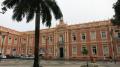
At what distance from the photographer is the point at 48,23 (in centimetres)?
2050

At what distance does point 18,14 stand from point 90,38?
3005 centimetres

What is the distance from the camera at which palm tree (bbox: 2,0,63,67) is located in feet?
57.9

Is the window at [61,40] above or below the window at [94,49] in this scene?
above

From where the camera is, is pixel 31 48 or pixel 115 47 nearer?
pixel 115 47

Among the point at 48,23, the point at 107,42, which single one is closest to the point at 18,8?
the point at 48,23

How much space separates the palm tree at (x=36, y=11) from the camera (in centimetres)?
1766

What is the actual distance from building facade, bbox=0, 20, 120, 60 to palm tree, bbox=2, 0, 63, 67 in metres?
19.8

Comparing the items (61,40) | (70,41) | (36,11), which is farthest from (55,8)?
(61,40)

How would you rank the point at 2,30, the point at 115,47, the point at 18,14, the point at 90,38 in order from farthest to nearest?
the point at 2,30 < the point at 90,38 < the point at 115,47 < the point at 18,14

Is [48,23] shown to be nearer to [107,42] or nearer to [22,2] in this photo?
[22,2]

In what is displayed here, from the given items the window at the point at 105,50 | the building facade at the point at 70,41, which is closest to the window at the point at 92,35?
the building facade at the point at 70,41

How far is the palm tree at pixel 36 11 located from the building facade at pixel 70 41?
19.8m

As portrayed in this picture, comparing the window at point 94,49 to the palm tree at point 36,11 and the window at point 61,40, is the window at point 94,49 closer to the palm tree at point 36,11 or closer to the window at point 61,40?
the window at point 61,40

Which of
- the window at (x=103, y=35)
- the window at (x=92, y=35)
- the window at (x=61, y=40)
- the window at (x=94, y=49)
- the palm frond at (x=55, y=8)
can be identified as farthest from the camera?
the window at (x=61, y=40)
